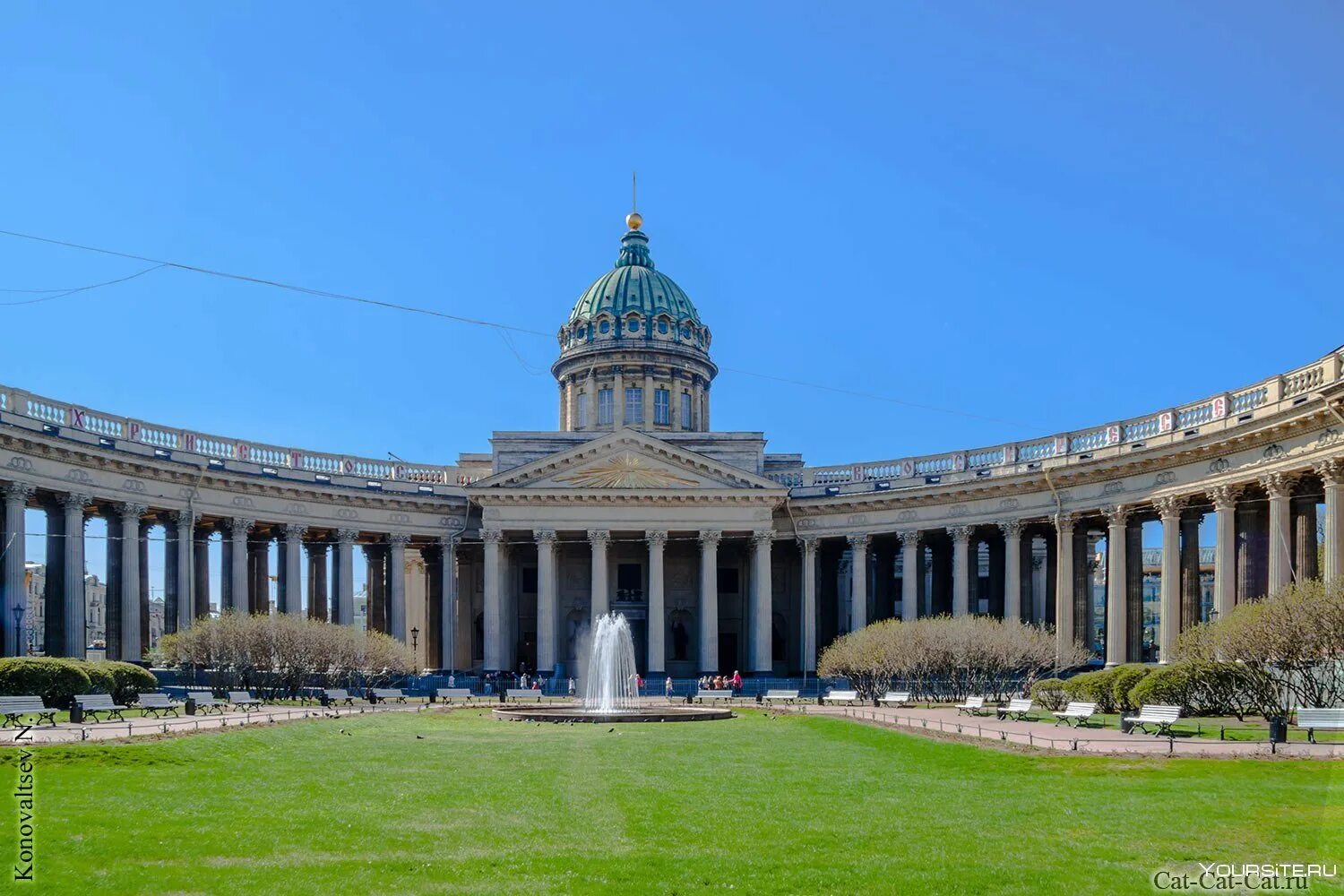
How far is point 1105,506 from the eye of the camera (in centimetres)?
6022

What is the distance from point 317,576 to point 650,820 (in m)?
62.1

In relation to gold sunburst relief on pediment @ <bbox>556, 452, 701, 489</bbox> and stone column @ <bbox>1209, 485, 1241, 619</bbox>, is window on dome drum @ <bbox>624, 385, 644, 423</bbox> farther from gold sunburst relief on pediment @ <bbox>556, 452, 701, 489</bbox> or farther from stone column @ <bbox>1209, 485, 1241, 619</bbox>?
stone column @ <bbox>1209, 485, 1241, 619</bbox>

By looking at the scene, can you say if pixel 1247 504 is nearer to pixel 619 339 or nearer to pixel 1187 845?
pixel 1187 845

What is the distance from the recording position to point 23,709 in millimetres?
37000

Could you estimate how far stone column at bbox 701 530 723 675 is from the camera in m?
76.9

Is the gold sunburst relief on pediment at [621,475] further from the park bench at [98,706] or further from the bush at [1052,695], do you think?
the park bench at [98,706]

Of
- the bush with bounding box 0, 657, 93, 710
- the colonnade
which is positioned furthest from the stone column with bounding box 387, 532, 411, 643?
the bush with bounding box 0, 657, 93, 710

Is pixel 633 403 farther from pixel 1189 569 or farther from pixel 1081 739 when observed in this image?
pixel 1081 739

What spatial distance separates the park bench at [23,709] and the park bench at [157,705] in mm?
4330

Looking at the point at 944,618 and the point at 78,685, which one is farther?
the point at 944,618

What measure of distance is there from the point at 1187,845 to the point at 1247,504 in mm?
36225

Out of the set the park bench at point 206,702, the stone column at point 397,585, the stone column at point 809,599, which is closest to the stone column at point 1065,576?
the stone column at point 809,599

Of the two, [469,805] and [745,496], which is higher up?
[745,496]

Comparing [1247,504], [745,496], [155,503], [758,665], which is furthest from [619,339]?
[1247,504]
